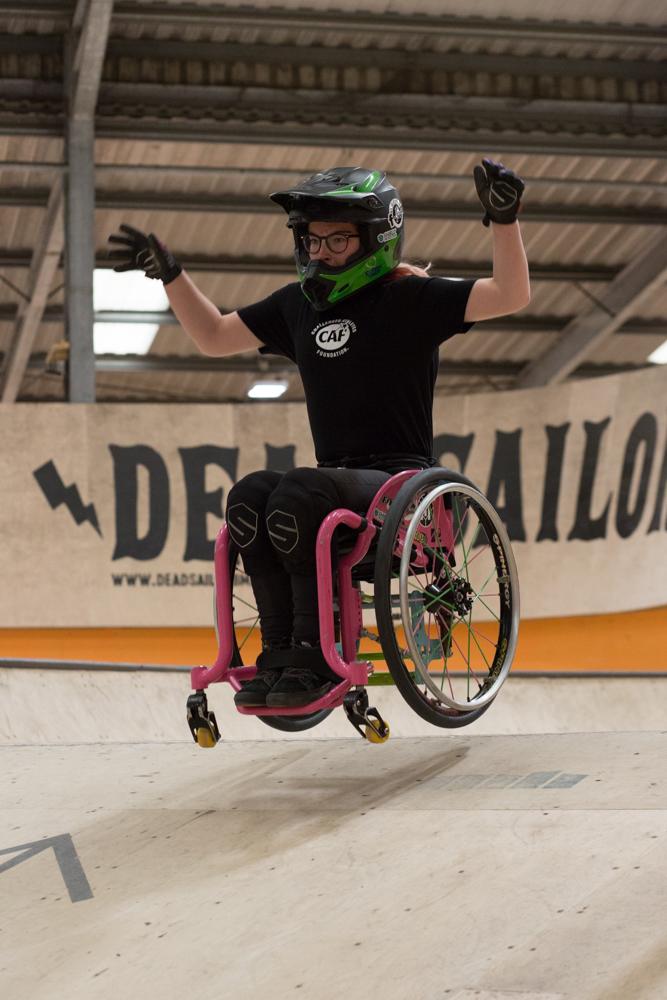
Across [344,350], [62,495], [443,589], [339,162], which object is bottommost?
[443,589]

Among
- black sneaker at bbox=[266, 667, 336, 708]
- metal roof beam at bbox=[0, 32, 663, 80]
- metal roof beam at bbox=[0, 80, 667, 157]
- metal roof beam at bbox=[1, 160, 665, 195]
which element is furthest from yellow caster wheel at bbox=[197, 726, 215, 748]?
metal roof beam at bbox=[0, 32, 663, 80]

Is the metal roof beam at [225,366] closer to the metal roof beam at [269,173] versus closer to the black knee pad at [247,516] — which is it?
the metal roof beam at [269,173]

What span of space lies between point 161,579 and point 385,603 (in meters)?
5.51

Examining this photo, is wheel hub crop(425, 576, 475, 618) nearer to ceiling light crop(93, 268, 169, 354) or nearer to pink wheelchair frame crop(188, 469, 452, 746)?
pink wheelchair frame crop(188, 469, 452, 746)

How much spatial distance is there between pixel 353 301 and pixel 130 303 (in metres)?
12.8

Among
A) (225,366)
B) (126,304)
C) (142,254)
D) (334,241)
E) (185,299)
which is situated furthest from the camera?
(225,366)

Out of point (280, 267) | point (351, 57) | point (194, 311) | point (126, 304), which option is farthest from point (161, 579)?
point (126, 304)

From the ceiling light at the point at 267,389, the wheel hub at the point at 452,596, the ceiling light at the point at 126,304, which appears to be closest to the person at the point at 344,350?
the wheel hub at the point at 452,596

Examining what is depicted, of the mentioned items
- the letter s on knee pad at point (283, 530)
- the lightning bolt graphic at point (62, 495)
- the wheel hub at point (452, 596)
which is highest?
the lightning bolt graphic at point (62, 495)

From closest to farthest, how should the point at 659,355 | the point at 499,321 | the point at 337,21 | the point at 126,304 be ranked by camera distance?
1. the point at 337,21
2. the point at 126,304
3. the point at 499,321
4. the point at 659,355

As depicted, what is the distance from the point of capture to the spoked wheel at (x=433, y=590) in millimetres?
3574

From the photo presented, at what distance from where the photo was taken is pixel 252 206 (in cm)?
1412

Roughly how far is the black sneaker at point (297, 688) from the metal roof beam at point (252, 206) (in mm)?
10980

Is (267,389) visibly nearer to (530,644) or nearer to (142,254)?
(530,644)
